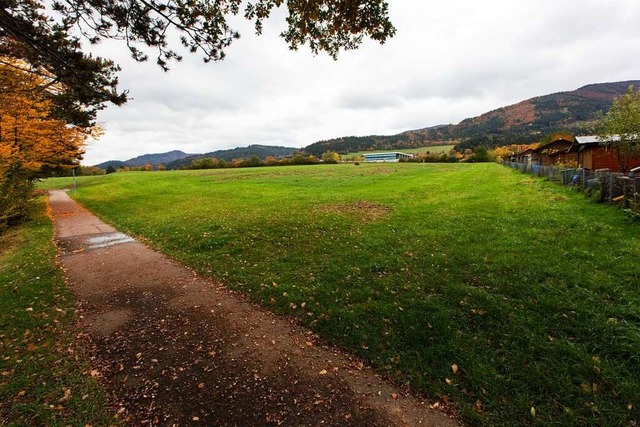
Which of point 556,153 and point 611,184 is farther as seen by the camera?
point 556,153

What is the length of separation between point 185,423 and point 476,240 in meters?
8.81

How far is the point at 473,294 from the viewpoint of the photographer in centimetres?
601

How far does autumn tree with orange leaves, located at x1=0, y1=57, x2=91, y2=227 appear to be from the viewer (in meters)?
11.8

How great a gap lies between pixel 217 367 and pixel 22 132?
19453mm

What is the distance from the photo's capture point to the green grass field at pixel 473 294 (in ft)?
12.8

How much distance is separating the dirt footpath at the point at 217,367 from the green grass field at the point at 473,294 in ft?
1.54

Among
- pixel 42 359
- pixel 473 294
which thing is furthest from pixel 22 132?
pixel 473 294

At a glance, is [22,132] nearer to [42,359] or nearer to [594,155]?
[42,359]

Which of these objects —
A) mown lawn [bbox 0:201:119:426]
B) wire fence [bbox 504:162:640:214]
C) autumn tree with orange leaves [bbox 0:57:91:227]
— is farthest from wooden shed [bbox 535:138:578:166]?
autumn tree with orange leaves [bbox 0:57:91:227]

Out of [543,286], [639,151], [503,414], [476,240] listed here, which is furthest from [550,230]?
[639,151]

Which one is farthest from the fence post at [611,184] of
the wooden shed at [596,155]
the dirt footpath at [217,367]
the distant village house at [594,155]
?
the wooden shed at [596,155]

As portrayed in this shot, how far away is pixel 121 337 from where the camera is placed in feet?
17.3

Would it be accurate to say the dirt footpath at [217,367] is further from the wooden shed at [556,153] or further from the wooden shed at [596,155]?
the wooden shed at [556,153]

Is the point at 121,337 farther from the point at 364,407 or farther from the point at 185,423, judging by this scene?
the point at 364,407
